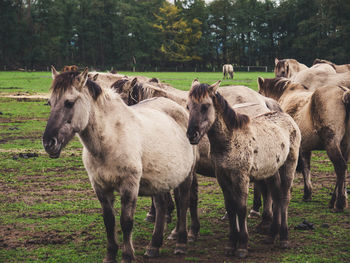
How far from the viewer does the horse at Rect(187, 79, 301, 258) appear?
5.47 m

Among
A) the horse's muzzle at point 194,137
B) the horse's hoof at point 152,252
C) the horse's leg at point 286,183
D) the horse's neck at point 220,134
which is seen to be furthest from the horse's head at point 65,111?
the horse's leg at point 286,183

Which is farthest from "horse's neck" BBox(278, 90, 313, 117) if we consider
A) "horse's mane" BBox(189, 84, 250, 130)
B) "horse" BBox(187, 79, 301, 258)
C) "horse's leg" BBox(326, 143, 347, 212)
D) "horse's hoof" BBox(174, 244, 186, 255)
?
"horse's hoof" BBox(174, 244, 186, 255)

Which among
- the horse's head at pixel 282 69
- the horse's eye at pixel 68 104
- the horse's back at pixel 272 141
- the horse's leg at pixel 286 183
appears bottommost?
the horse's leg at pixel 286 183

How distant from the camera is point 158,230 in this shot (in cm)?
582

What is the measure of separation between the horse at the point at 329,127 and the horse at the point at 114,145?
335cm

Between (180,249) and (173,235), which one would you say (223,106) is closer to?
(180,249)

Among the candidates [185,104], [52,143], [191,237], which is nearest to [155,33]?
[185,104]

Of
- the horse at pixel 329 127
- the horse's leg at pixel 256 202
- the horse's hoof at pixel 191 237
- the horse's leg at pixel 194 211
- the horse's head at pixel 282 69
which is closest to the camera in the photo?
the horse's hoof at pixel 191 237

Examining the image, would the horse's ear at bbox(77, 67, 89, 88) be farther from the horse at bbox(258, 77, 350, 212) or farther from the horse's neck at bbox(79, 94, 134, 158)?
the horse at bbox(258, 77, 350, 212)

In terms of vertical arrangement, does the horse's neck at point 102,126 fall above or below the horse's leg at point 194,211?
above

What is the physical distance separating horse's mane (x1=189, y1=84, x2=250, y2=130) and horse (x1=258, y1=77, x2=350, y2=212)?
261cm

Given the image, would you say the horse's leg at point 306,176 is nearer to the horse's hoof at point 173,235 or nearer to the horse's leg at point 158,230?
the horse's hoof at point 173,235

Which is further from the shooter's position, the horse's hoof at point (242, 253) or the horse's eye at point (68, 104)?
the horse's hoof at point (242, 253)

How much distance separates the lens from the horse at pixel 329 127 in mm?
7766
